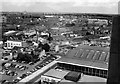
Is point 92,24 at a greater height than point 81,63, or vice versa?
point 92,24

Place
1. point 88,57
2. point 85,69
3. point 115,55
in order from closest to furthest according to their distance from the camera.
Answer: point 115,55, point 85,69, point 88,57

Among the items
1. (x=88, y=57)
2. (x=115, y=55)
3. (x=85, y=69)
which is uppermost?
(x=115, y=55)

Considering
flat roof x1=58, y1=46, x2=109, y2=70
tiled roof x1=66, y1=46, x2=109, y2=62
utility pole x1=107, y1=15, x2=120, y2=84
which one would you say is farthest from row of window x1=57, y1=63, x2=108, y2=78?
utility pole x1=107, y1=15, x2=120, y2=84

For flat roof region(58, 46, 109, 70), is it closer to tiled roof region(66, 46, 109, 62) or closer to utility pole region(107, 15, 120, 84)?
tiled roof region(66, 46, 109, 62)

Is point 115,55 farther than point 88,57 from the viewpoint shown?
No

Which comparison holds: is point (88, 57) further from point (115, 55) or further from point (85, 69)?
point (115, 55)

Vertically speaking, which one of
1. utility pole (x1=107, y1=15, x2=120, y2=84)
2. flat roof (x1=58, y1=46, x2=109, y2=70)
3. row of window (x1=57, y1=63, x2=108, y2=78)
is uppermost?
utility pole (x1=107, y1=15, x2=120, y2=84)

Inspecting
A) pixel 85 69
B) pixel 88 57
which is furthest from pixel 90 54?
pixel 85 69

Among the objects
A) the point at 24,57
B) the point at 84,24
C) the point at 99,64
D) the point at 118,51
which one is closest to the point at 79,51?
the point at 99,64

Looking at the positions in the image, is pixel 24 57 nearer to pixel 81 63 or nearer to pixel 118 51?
pixel 81 63
